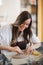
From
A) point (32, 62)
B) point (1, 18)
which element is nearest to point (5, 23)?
point (1, 18)

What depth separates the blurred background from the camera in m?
1.22

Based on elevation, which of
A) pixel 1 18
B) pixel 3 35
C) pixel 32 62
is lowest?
pixel 32 62

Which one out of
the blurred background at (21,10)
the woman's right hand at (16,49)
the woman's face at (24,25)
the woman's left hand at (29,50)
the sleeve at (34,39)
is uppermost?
the blurred background at (21,10)

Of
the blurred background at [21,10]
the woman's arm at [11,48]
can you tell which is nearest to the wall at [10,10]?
the blurred background at [21,10]

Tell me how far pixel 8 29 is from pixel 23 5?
0.25m

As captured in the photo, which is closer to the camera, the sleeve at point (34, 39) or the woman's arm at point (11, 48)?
the woman's arm at point (11, 48)

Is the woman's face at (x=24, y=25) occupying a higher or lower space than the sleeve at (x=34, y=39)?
higher

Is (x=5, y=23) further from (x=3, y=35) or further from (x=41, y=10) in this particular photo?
(x=41, y=10)

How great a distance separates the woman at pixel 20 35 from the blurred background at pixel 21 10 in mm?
47

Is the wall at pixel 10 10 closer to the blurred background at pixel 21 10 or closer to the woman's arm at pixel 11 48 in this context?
the blurred background at pixel 21 10

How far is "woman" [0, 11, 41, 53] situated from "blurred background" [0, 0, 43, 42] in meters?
0.05

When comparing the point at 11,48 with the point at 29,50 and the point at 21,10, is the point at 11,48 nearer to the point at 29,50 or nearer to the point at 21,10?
the point at 29,50

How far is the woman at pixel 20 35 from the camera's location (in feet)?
3.91

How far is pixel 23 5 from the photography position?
4.11 feet
